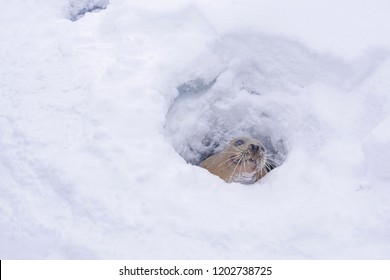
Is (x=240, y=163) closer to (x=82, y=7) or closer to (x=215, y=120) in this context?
(x=215, y=120)

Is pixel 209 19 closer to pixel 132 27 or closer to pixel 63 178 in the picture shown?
pixel 132 27

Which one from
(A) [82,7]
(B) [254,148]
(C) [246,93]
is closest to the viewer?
(B) [254,148]

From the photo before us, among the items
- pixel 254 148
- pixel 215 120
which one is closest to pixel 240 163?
pixel 254 148

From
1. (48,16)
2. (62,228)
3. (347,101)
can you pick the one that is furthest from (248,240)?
(48,16)

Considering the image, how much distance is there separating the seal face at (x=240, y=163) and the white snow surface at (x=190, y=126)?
0.21 metres

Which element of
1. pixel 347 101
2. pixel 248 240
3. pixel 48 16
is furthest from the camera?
pixel 48 16

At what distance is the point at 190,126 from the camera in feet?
10.3

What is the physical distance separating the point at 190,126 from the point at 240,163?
515 mm

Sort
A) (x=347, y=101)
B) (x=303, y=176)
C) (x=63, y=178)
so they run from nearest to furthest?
(x=63, y=178), (x=303, y=176), (x=347, y=101)

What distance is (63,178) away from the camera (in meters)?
2.28

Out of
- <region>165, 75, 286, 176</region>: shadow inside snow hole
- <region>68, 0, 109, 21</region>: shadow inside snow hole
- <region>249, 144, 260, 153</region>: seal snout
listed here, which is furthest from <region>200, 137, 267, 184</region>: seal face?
<region>68, 0, 109, 21</region>: shadow inside snow hole

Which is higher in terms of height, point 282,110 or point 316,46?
point 316,46

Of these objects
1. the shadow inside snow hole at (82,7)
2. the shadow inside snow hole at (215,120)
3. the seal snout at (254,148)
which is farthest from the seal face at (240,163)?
the shadow inside snow hole at (82,7)

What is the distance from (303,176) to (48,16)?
2780mm
